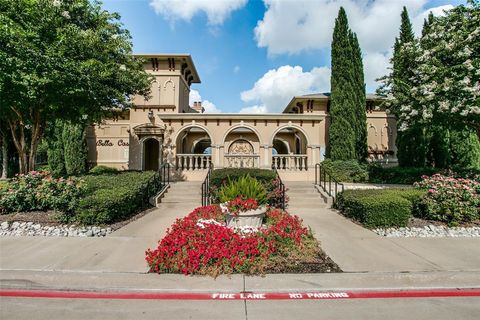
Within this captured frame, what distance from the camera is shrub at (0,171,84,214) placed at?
21.5ft

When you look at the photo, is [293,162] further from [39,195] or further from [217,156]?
[39,195]

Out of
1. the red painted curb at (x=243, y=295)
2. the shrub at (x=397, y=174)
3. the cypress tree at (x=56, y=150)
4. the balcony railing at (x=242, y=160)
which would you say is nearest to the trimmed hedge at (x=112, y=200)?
the red painted curb at (x=243, y=295)

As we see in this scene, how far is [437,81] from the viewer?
7.98 m

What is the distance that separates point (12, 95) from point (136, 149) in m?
8.72

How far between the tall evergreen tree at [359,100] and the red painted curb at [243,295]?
13.6m

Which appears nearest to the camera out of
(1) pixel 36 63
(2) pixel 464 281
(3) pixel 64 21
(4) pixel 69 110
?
(2) pixel 464 281

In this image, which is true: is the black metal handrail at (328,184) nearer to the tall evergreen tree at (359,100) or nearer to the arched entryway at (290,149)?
the arched entryway at (290,149)

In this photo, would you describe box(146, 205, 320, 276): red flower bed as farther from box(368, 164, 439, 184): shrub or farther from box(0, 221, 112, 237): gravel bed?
box(368, 164, 439, 184): shrub

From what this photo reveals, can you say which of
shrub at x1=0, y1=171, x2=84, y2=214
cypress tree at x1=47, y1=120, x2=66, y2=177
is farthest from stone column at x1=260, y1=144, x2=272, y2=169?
cypress tree at x1=47, y1=120, x2=66, y2=177

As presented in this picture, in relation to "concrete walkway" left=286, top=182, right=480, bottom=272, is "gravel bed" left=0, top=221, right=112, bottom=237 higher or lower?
higher

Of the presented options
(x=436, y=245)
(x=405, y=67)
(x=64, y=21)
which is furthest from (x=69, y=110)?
(x=405, y=67)

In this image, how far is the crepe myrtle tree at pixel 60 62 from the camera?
736 cm

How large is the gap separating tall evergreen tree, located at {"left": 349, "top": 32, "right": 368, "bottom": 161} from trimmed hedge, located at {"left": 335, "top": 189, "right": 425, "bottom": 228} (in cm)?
941

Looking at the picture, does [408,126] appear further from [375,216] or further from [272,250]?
[272,250]
